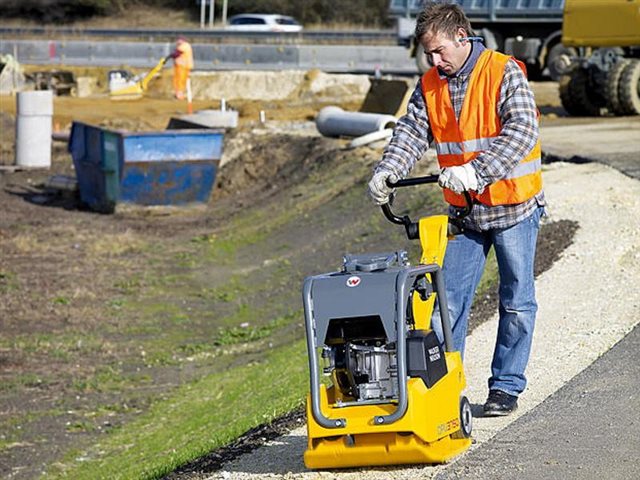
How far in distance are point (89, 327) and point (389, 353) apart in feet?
32.6

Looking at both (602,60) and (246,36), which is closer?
(602,60)

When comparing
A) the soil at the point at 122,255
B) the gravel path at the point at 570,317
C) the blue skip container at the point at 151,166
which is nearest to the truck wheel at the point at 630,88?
the soil at the point at 122,255

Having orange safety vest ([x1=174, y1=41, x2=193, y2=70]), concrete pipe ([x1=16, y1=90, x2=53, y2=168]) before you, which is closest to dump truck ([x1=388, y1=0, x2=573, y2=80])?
orange safety vest ([x1=174, y1=41, x2=193, y2=70])

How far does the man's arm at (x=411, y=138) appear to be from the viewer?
6.48 metres

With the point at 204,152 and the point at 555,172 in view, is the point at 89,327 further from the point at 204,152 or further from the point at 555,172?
the point at 204,152

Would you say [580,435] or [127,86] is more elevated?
[580,435]

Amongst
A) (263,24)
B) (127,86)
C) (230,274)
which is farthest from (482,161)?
(263,24)

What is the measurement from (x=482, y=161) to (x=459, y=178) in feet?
0.80

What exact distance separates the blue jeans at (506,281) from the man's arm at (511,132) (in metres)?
0.40

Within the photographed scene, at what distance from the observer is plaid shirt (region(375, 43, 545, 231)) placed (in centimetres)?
623

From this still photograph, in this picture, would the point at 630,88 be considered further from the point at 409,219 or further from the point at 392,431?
the point at 392,431

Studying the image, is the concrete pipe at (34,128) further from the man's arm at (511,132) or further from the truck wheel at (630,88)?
the man's arm at (511,132)

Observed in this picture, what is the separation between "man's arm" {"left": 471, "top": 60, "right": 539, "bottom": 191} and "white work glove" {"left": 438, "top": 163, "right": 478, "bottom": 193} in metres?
0.10

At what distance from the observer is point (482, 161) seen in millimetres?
6203
